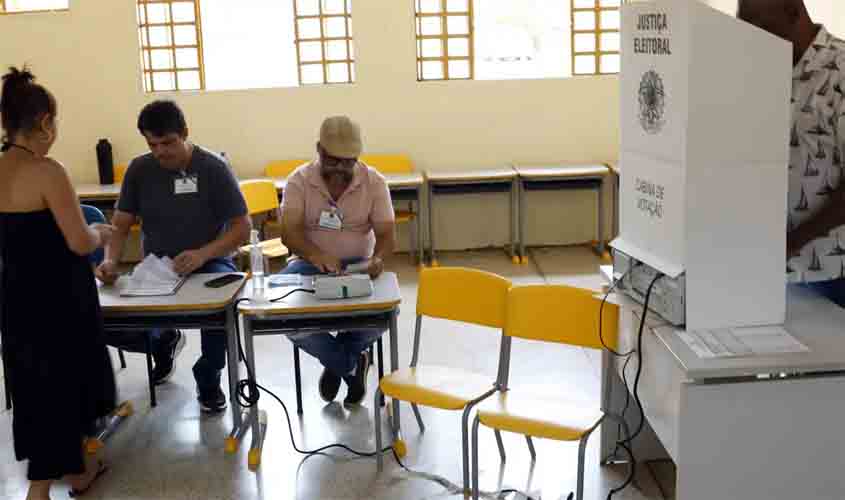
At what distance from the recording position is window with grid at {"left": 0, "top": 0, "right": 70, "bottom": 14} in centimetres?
705

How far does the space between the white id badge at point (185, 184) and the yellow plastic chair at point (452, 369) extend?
1207mm

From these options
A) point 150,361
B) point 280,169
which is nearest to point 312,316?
point 150,361

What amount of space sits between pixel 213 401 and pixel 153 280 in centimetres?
70

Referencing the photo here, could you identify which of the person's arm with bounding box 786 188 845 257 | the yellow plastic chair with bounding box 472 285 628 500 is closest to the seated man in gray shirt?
the yellow plastic chair with bounding box 472 285 628 500

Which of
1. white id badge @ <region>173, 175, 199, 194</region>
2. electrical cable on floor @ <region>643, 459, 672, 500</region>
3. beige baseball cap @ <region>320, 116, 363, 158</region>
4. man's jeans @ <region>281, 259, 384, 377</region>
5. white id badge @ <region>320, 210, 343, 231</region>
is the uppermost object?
beige baseball cap @ <region>320, 116, 363, 158</region>

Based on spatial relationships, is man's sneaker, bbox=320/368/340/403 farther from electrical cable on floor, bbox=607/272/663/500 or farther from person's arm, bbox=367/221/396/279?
electrical cable on floor, bbox=607/272/663/500

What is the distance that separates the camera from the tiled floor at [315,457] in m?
3.55

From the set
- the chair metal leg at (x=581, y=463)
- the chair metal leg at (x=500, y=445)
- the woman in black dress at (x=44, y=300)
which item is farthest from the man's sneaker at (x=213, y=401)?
the chair metal leg at (x=581, y=463)

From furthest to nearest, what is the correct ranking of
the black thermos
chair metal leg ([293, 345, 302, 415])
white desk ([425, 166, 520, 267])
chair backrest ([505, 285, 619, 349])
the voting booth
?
the black thermos < white desk ([425, 166, 520, 267]) < chair metal leg ([293, 345, 302, 415]) < chair backrest ([505, 285, 619, 349]) < the voting booth

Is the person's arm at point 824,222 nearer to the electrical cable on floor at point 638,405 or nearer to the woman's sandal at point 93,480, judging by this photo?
the electrical cable on floor at point 638,405

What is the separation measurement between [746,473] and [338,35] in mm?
5309

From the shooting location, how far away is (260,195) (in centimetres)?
618

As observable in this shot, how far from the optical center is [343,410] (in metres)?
4.28

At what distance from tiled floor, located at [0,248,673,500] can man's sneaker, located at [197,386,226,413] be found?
0.19 feet
